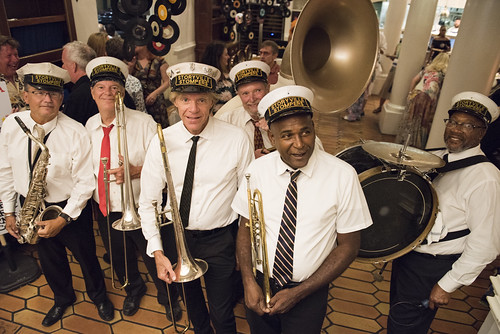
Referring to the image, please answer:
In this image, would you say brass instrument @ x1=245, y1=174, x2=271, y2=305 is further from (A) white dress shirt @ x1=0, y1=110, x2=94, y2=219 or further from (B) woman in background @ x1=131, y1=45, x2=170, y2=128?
(B) woman in background @ x1=131, y1=45, x2=170, y2=128

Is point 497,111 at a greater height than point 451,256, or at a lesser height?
greater

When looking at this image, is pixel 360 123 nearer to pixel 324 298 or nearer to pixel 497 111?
pixel 497 111

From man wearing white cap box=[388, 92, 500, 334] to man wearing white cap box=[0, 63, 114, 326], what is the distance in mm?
2283

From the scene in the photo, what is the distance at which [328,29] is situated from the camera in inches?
96.1

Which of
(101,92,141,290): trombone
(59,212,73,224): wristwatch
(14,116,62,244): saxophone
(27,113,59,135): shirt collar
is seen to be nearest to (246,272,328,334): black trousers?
(101,92,141,290): trombone

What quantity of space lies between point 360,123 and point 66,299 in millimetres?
6823

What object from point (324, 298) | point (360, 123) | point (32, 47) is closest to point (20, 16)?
point (32, 47)

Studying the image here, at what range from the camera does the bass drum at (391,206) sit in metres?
1.95

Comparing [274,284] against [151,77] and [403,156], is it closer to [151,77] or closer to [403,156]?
[403,156]

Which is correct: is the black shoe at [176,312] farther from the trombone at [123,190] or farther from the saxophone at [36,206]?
the saxophone at [36,206]

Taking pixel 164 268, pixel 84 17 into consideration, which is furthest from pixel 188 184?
pixel 84 17

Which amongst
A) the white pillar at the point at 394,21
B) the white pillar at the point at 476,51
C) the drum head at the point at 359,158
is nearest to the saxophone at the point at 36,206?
the drum head at the point at 359,158

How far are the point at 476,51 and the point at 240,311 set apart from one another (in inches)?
144

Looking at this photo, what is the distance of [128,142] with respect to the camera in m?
2.41
